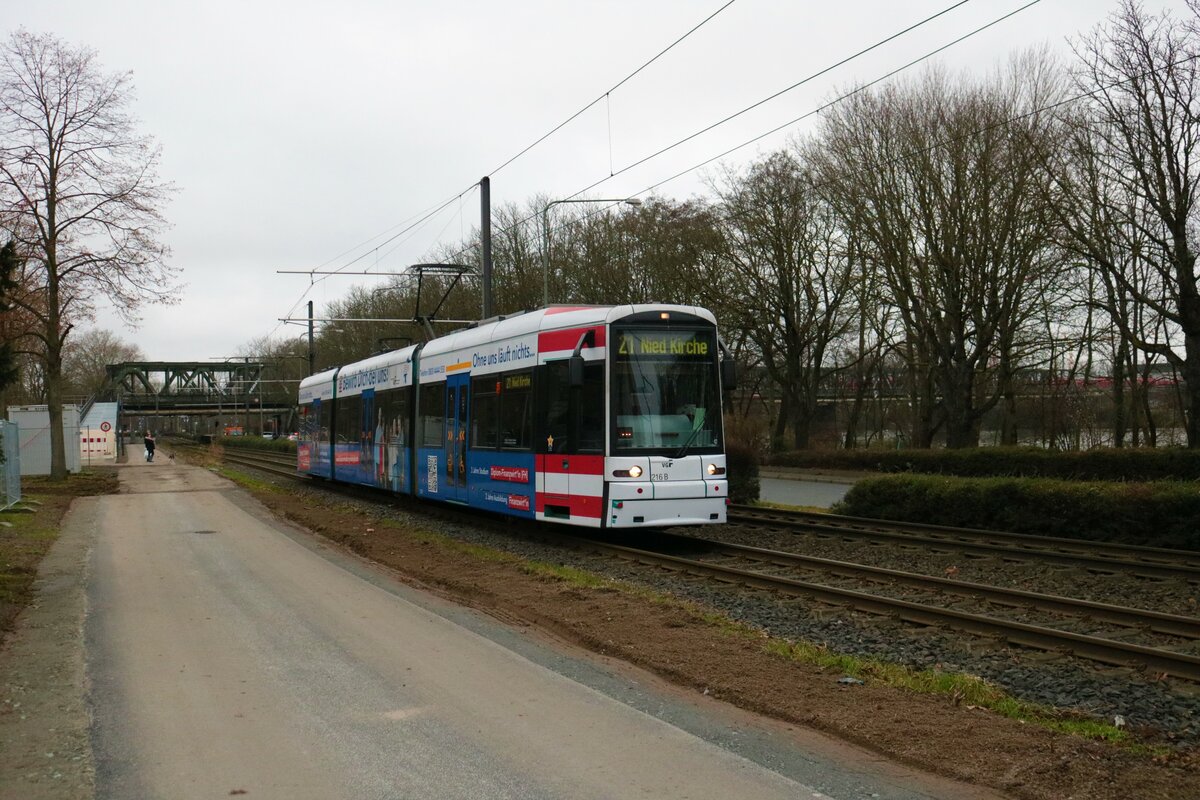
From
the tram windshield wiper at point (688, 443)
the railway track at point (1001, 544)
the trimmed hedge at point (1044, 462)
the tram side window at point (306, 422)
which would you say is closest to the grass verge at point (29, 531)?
the tram side window at point (306, 422)

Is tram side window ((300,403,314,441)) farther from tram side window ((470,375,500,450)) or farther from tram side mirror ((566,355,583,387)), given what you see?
tram side mirror ((566,355,583,387))

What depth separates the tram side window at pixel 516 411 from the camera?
53.1ft

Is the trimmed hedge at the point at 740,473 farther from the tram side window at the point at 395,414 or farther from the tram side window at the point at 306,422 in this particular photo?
the tram side window at the point at 306,422

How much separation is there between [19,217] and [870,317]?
96.0 ft

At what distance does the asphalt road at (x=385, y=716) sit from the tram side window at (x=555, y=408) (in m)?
4.53

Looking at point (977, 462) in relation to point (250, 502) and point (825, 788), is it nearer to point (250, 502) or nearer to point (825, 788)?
point (250, 502)

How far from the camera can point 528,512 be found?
1623cm

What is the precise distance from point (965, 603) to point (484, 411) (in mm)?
9105

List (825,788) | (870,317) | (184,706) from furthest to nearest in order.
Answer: (870,317)
(184,706)
(825,788)

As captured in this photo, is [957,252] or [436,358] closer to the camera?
[436,358]

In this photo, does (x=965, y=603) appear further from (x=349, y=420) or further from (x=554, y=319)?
(x=349, y=420)

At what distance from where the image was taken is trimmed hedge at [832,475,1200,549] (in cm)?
1623

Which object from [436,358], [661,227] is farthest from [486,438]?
[661,227]

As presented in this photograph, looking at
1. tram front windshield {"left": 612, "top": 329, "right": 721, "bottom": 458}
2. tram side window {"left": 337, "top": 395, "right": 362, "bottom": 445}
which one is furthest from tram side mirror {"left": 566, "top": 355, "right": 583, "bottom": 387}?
tram side window {"left": 337, "top": 395, "right": 362, "bottom": 445}
